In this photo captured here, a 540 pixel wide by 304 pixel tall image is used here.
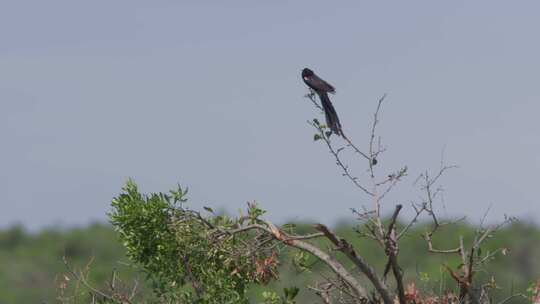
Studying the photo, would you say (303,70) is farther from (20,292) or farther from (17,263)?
(17,263)

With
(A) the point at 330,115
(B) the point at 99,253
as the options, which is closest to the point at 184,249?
(A) the point at 330,115

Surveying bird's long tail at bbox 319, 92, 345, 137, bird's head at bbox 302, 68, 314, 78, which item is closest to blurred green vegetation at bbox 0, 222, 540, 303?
bird's head at bbox 302, 68, 314, 78

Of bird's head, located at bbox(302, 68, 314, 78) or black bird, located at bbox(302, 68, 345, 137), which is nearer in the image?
black bird, located at bbox(302, 68, 345, 137)

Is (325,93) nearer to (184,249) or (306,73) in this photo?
(306,73)

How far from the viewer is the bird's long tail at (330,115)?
9000mm

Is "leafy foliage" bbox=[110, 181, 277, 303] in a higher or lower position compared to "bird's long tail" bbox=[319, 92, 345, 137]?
lower

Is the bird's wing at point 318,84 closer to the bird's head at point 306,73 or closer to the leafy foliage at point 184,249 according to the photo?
the bird's head at point 306,73

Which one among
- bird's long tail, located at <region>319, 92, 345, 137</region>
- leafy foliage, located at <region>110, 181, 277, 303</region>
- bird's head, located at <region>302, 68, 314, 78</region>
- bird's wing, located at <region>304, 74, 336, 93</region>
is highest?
bird's head, located at <region>302, 68, 314, 78</region>

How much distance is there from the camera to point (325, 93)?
9.38 meters

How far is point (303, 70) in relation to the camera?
9.84m

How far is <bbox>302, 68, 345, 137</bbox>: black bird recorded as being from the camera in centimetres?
903

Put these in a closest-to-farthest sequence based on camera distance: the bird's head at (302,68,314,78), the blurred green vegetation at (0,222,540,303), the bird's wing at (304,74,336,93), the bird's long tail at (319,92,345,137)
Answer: the bird's long tail at (319,92,345,137), the bird's wing at (304,74,336,93), the bird's head at (302,68,314,78), the blurred green vegetation at (0,222,540,303)

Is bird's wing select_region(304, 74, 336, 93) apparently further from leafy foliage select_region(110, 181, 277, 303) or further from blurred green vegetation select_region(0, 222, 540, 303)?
blurred green vegetation select_region(0, 222, 540, 303)

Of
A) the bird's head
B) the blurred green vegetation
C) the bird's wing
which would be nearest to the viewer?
the bird's wing
